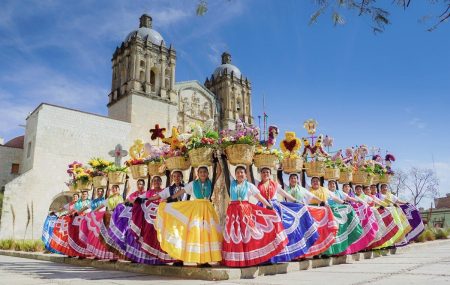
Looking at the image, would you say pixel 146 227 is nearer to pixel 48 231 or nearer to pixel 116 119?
pixel 48 231

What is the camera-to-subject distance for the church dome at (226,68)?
1807 inches

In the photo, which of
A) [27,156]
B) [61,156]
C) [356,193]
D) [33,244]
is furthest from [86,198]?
[27,156]

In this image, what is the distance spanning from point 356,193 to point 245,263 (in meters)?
5.74

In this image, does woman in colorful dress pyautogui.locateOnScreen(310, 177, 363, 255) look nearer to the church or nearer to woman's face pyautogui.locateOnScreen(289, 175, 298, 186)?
woman's face pyautogui.locateOnScreen(289, 175, 298, 186)

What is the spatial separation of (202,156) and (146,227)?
1.70 m

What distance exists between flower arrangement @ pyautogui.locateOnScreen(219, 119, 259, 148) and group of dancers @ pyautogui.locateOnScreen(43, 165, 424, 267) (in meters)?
0.52

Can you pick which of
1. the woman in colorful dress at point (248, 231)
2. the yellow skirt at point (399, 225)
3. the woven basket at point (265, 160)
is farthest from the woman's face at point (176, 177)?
the yellow skirt at point (399, 225)

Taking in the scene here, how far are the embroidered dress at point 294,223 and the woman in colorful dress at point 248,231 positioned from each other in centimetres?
39

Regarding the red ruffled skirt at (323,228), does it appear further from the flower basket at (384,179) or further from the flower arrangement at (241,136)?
the flower basket at (384,179)

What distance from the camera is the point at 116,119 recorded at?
108 feet

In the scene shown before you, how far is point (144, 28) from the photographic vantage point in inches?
1470

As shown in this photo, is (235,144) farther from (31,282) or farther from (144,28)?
(144,28)

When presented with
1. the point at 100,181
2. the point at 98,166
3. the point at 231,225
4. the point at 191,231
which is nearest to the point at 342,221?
the point at 231,225

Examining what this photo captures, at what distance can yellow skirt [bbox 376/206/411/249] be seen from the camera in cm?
906
